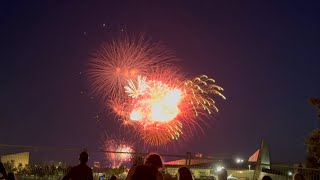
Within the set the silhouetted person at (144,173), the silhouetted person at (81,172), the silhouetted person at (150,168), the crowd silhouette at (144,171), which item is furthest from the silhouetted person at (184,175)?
the silhouetted person at (81,172)

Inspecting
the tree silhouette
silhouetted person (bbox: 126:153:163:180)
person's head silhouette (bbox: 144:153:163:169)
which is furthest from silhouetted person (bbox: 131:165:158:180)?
the tree silhouette

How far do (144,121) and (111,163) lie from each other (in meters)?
9.70

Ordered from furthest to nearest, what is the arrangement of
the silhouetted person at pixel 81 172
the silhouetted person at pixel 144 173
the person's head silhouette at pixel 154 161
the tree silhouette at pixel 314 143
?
1. the tree silhouette at pixel 314 143
2. the silhouetted person at pixel 81 172
3. the person's head silhouette at pixel 154 161
4. the silhouetted person at pixel 144 173

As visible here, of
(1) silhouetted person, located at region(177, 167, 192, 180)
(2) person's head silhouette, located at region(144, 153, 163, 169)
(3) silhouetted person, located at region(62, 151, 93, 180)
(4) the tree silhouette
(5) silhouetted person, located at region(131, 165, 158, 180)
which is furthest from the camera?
(4) the tree silhouette

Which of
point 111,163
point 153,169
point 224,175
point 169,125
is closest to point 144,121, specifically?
point 169,125

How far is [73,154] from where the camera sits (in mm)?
14977

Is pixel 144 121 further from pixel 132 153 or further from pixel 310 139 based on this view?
pixel 132 153

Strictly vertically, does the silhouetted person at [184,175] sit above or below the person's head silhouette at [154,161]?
below

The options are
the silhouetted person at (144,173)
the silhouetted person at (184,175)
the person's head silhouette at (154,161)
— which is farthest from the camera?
the silhouetted person at (184,175)

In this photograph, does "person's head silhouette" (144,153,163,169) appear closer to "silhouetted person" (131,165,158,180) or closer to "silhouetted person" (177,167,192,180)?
"silhouetted person" (131,165,158,180)

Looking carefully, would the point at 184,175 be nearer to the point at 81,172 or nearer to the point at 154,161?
the point at 154,161

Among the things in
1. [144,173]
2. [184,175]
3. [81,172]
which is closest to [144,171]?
[144,173]

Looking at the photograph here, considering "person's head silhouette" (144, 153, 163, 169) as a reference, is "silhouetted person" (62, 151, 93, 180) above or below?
below

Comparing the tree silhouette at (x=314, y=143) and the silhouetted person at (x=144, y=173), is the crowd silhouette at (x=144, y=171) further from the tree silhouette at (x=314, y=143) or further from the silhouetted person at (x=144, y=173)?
the tree silhouette at (x=314, y=143)
